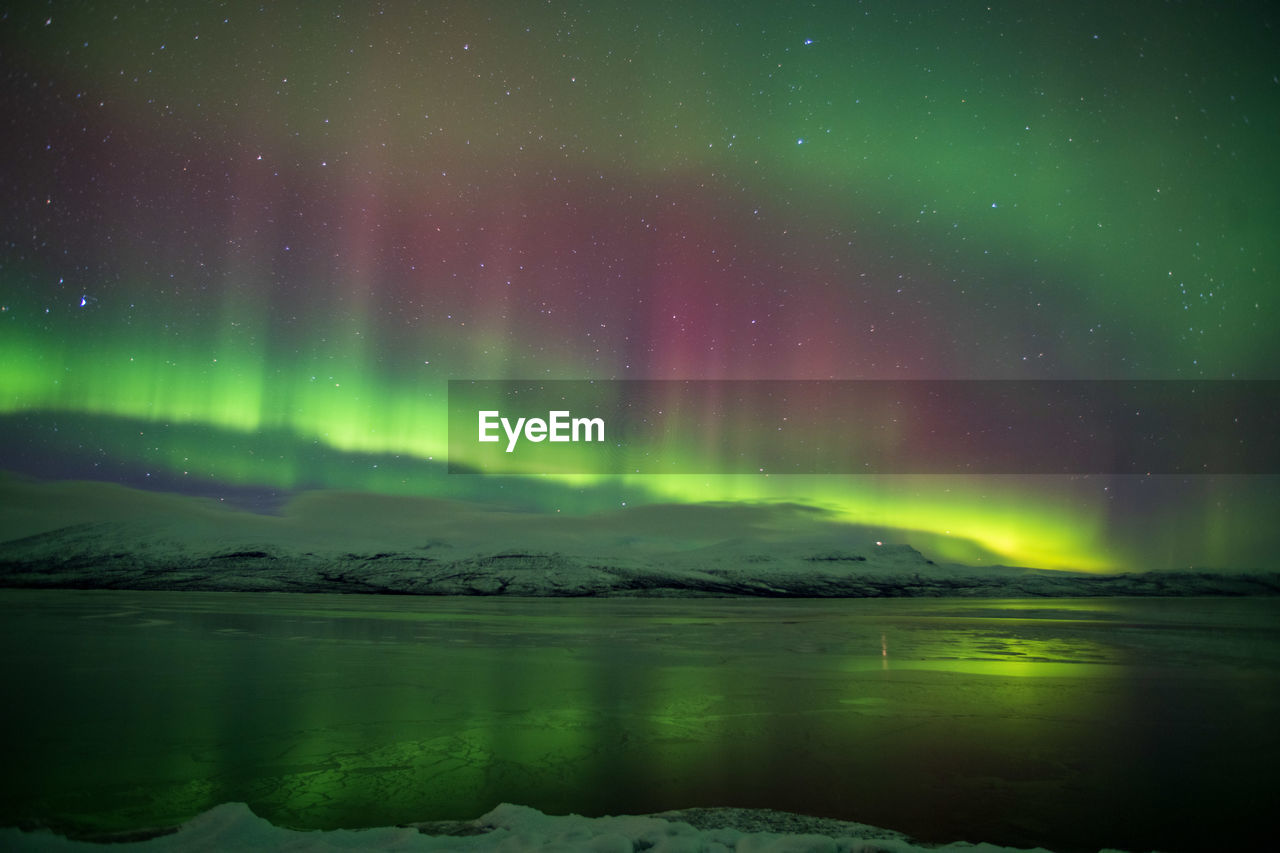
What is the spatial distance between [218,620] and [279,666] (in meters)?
13.9

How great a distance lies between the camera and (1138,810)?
4.60 meters

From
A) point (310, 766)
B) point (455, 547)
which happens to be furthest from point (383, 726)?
point (455, 547)

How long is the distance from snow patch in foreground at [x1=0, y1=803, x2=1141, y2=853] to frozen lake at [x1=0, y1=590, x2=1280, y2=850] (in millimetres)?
271

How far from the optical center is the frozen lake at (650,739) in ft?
15.1

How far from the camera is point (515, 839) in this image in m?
3.96

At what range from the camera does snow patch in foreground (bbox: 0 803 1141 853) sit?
3.86 metres

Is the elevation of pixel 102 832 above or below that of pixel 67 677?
above

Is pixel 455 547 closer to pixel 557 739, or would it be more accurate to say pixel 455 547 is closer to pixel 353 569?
pixel 353 569

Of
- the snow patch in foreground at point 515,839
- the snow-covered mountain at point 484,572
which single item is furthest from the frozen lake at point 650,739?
the snow-covered mountain at point 484,572

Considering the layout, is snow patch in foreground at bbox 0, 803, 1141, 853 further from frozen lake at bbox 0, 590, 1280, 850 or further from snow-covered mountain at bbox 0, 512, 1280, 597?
snow-covered mountain at bbox 0, 512, 1280, 597

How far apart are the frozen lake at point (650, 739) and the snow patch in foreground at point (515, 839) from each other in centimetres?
27

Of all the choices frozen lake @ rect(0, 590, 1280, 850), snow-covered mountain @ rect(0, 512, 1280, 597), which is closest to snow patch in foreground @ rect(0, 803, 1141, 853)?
frozen lake @ rect(0, 590, 1280, 850)

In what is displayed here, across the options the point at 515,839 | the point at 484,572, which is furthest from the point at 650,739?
the point at 484,572

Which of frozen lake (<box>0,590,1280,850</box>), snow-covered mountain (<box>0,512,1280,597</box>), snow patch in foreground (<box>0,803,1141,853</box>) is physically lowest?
snow-covered mountain (<box>0,512,1280,597</box>)
